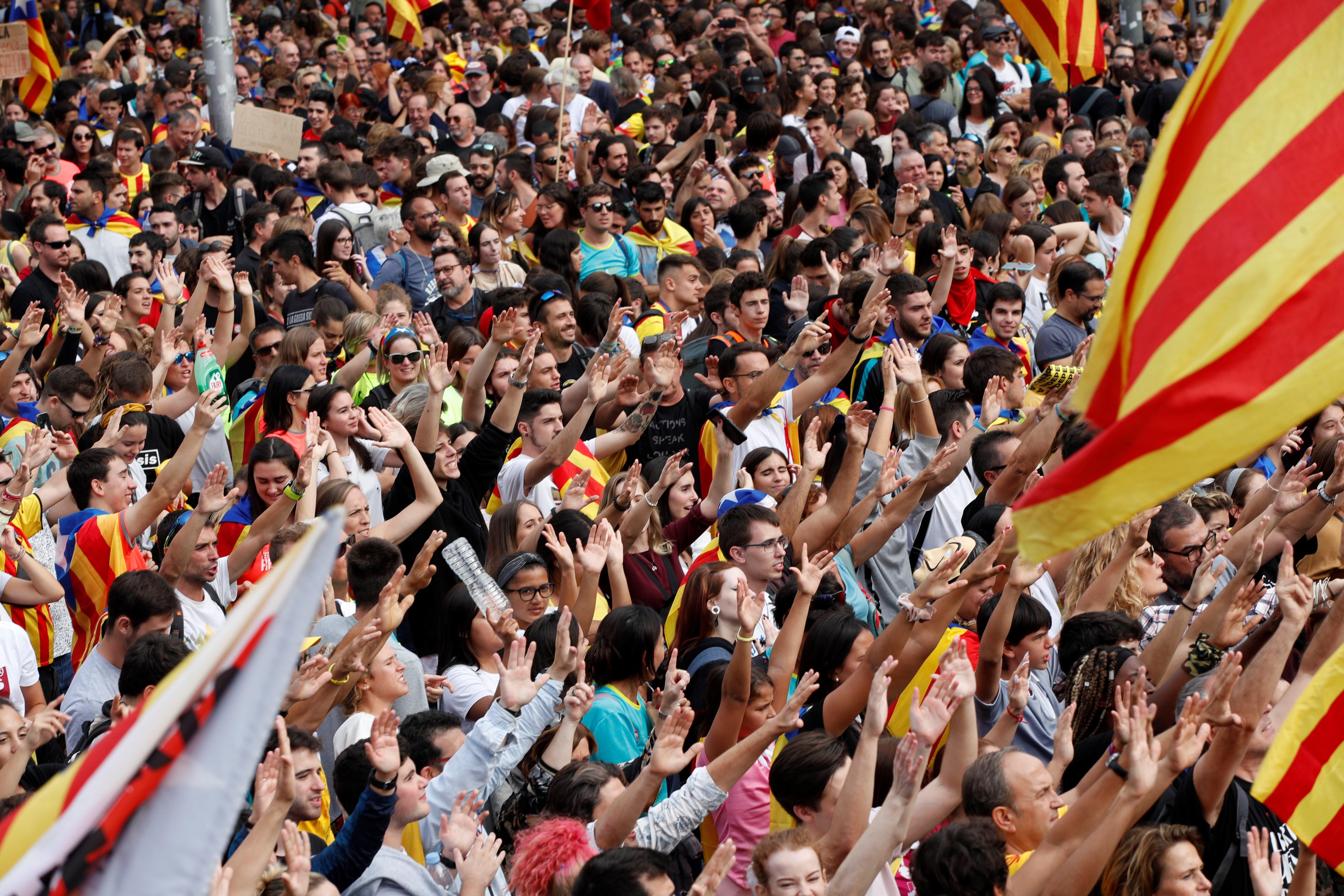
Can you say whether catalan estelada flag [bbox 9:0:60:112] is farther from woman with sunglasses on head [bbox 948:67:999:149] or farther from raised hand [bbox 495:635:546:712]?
raised hand [bbox 495:635:546:712]

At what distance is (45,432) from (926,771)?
4151 millimetres

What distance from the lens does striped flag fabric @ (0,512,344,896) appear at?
2211 mm

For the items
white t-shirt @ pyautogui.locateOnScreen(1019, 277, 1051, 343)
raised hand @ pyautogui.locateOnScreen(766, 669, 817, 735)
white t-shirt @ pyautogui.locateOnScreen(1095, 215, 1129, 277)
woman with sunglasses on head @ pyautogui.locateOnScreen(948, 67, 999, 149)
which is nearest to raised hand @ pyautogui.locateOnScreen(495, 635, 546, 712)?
raised hand @ pyautogui.locateOnScreen(766, 669, 817, 735)

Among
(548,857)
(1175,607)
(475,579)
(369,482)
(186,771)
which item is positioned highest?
(186,771)

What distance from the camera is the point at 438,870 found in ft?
16.1

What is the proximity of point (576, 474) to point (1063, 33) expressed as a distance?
121 inches

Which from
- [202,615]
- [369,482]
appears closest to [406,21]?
[369,482]

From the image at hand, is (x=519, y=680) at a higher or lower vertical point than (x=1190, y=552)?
higher

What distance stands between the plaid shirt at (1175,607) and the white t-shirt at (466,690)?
2407mm

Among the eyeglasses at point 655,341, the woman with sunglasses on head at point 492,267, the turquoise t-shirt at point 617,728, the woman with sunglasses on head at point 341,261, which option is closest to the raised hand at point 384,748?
the turquoise t-shirt at point 617,728

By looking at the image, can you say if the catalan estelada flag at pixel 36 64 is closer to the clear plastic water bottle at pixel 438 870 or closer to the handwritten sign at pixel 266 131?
the handwritten sign at pixel 266 131

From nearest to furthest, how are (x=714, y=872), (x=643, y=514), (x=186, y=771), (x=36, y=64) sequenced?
1. (x=186, y=771)
2. (x=714, y=872)
3. (x=643, y=514)
4. (x=36, y=64)

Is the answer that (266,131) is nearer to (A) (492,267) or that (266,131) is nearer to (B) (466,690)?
(A) (492,267)

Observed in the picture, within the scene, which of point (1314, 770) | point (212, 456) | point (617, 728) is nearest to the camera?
point (1314, 770)
